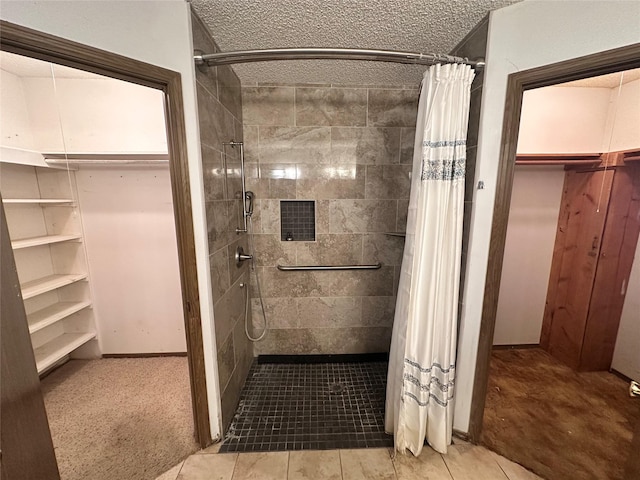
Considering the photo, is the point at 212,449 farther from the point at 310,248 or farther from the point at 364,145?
the point at 364,145

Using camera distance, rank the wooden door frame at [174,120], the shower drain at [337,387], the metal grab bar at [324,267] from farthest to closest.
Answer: the metal grab bar at [324,267] < the shower drain at [337,387] < the wooden door frame at [174,120]

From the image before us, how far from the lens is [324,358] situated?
2393 mm

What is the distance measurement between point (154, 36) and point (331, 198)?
149cm

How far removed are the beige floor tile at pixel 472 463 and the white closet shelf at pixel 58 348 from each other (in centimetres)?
301

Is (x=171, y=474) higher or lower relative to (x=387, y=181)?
lower

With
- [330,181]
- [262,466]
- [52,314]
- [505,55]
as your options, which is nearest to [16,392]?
[262,466]

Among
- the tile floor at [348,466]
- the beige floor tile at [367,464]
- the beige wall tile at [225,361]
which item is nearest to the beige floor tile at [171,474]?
the tile floor at [348,466]

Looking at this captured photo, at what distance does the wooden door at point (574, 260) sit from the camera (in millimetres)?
2115

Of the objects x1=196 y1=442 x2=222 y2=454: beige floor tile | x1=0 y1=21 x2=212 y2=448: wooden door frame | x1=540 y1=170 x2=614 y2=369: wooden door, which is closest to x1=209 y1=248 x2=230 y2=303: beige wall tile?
x1=0 y1=21 x2=212 y2=448: wooden door frame

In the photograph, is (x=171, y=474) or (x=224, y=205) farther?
(x=224, y=205)

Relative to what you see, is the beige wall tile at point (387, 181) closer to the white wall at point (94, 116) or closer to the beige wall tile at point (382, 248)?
Answer: the beige wall tile at point (382, 248)

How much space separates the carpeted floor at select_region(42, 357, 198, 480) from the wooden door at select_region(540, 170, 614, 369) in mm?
3323

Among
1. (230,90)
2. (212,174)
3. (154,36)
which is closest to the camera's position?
(154,36)

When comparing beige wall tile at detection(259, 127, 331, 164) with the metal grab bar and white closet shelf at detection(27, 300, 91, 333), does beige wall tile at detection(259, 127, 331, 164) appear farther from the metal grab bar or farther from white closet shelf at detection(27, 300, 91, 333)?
white closet shelf at detection(27, 300, 91, 333)
